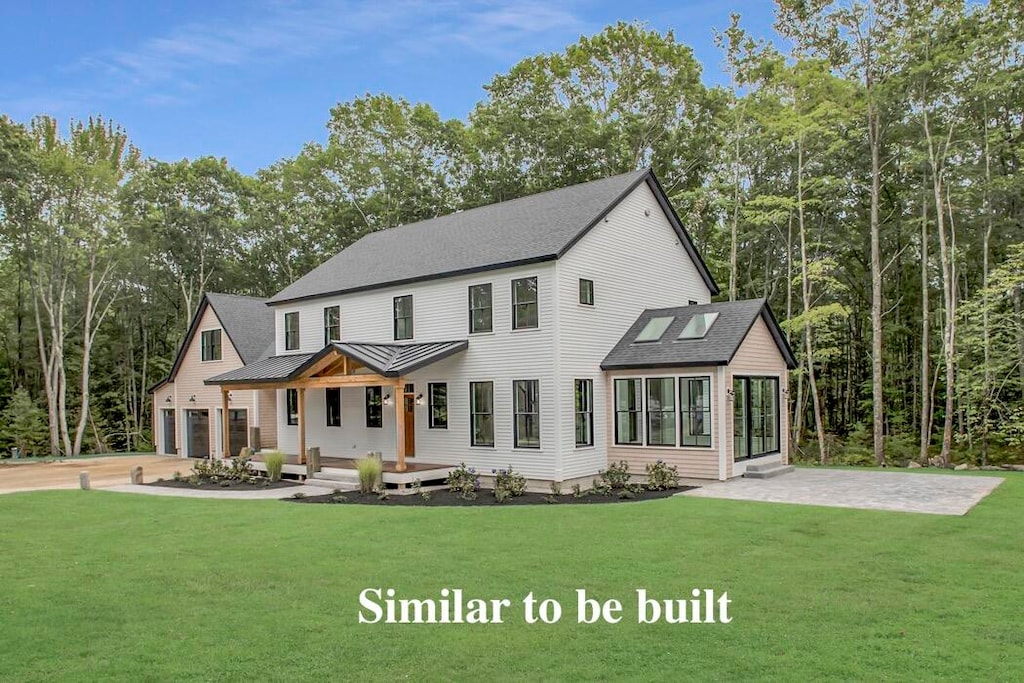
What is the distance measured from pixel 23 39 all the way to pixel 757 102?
20538 mm

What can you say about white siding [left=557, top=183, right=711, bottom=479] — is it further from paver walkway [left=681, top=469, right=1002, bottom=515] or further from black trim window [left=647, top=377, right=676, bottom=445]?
paver walkway [left=681, top=469, right=1002, bottom=515]

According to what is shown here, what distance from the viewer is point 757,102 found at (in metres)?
23.6

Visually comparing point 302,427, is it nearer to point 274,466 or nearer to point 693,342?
point 274,466

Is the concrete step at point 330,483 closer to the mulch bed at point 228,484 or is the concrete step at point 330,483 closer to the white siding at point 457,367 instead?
the mulch bed at point 228,484

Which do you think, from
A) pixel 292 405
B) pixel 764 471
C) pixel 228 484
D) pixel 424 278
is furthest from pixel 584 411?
pixel 292 405

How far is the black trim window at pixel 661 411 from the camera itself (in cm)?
1617

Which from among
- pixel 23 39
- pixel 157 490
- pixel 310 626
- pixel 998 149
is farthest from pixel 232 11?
pixel 998 149

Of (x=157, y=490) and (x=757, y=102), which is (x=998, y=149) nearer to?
(x=757, y=102)

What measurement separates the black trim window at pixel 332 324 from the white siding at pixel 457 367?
0.60 ft

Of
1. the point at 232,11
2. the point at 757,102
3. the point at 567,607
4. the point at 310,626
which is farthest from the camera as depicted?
the point at 757,102

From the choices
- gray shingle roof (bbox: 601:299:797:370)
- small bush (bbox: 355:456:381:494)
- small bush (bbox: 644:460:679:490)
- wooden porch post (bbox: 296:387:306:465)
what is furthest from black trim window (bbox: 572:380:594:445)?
wooden porch post (bbox: 296:387:306:465)

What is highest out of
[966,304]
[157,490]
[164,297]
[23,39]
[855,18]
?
[855,18]

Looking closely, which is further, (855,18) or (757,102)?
(757,102)

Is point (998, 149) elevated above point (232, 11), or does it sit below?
below
